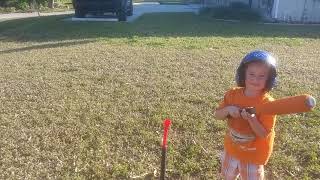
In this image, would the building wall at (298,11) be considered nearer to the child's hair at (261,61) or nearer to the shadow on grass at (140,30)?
the shadow on grass at (140,30)

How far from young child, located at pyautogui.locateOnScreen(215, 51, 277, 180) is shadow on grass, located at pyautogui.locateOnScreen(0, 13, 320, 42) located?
8.74 metres

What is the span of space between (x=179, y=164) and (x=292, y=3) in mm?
12735

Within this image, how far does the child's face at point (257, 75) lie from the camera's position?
268cm

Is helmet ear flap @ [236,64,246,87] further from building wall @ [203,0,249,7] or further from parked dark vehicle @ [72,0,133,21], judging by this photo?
building wall @ [203,0,249,7]

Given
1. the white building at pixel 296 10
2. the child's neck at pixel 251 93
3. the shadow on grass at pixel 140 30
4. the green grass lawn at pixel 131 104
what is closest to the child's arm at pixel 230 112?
the child's neck at pixel 251 93

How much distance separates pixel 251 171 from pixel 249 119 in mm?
495

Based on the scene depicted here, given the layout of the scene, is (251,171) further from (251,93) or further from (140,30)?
(140,30)

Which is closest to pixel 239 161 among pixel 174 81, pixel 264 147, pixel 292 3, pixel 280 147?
pixel 264 147

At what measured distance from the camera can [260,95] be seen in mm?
2830

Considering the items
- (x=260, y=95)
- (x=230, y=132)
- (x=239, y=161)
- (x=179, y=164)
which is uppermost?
(x=260, y=95)

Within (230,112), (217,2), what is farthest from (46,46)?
(217,2)

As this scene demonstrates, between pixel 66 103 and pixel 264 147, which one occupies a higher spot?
pixel 264 147

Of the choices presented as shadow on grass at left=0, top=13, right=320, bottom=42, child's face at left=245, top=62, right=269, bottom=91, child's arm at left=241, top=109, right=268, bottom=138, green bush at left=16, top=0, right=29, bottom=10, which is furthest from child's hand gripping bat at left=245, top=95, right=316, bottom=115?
green bush at left=16, top=0, right=29, bottom=10

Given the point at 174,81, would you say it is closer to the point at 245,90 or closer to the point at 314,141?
the point at 314,141
